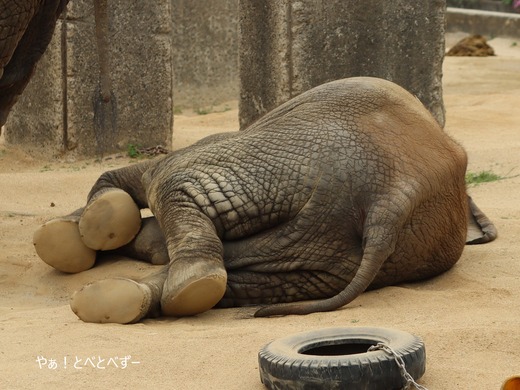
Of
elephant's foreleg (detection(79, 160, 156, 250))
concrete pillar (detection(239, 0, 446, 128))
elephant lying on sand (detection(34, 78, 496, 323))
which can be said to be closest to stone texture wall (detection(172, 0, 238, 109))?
concrete pillar (detection(239, 0, 446, 128))

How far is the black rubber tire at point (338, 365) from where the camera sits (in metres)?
3.03

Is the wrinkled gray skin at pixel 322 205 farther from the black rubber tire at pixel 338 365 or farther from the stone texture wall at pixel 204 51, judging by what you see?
the stone texture wall at pixel 204 51

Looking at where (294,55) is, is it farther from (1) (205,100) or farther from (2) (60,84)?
(1) (205,100)

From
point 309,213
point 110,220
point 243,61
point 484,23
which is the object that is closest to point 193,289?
point 309,213

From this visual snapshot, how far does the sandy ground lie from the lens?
3.29m

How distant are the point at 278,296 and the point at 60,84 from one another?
457 cm

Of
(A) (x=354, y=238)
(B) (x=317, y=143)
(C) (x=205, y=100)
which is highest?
(B) (x=317, y=143)

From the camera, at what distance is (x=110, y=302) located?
4.04m

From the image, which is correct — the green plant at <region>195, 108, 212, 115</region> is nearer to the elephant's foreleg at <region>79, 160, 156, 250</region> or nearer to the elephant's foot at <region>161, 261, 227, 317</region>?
the elephant's foreleg at <region>79, 160, 156, 250</region>

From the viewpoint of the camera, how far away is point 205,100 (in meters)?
13.4

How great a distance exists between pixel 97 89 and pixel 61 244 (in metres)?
3.77

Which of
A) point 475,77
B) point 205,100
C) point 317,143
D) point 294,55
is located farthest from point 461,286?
point 475,77

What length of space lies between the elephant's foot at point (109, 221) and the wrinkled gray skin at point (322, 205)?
391 millimetres

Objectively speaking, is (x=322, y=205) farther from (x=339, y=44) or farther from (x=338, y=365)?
(x=339, y=44)
